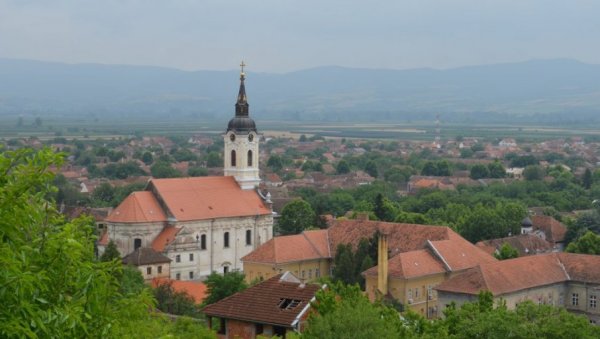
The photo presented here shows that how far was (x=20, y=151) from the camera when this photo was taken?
1319 cm

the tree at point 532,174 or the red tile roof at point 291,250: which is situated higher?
the red tile roof at point 291,250

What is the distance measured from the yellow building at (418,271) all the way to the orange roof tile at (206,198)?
15682 millimetres

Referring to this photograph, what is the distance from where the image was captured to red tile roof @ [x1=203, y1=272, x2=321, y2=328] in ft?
101

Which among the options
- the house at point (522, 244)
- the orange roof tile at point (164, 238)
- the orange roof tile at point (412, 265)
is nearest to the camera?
the orange roof tile at point (412, 265)

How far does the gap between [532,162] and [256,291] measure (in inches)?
5795

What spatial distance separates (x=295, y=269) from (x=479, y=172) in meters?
88.7

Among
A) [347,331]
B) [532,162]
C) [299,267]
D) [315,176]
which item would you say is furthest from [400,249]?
[532,162]

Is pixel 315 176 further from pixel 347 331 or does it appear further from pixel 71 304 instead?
pixel 71 304

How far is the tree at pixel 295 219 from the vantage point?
7931 cm

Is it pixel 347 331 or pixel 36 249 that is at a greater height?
pixel 36 249

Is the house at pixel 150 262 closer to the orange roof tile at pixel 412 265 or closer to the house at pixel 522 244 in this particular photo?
the orange roof tile at pixel 412 265

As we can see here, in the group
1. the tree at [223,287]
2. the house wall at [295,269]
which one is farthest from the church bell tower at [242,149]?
the tree at [223,287]

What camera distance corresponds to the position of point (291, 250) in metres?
61.4

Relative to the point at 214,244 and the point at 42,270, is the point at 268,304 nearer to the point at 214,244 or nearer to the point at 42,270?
the point at 42,270
